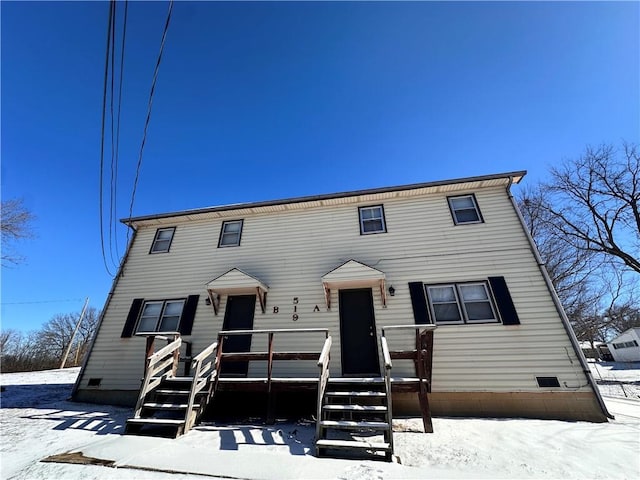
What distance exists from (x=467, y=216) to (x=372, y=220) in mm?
2832

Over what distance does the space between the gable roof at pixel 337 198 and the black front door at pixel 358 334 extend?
3193 mm

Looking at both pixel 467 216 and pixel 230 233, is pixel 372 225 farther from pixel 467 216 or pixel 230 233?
pixel 230 233

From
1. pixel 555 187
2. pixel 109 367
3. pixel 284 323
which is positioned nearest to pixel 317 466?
pixel 284 323

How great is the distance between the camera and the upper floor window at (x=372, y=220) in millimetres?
8570

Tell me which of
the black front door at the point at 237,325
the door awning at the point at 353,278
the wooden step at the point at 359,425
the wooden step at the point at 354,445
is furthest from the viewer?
the black front door at the point at 237,325

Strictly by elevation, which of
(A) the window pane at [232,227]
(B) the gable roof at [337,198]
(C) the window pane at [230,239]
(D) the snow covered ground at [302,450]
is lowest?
(D) the snow covered ground at [302,450]

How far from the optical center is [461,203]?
8.47 m

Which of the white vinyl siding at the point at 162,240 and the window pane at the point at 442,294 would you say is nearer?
the window pane at the point at 442,294

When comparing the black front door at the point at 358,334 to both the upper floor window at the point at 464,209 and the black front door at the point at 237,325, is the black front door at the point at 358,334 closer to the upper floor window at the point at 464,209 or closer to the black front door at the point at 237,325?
the black front door at the point at 237,325

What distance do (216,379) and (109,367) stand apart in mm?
4585

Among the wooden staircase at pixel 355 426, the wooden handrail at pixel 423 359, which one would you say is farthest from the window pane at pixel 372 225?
the wooden staircase at pixel 355 426

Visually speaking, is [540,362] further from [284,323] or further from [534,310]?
Answer: [284,323]

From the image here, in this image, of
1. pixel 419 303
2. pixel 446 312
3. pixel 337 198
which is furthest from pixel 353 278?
pixel 337 198

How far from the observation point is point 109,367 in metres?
7.80
